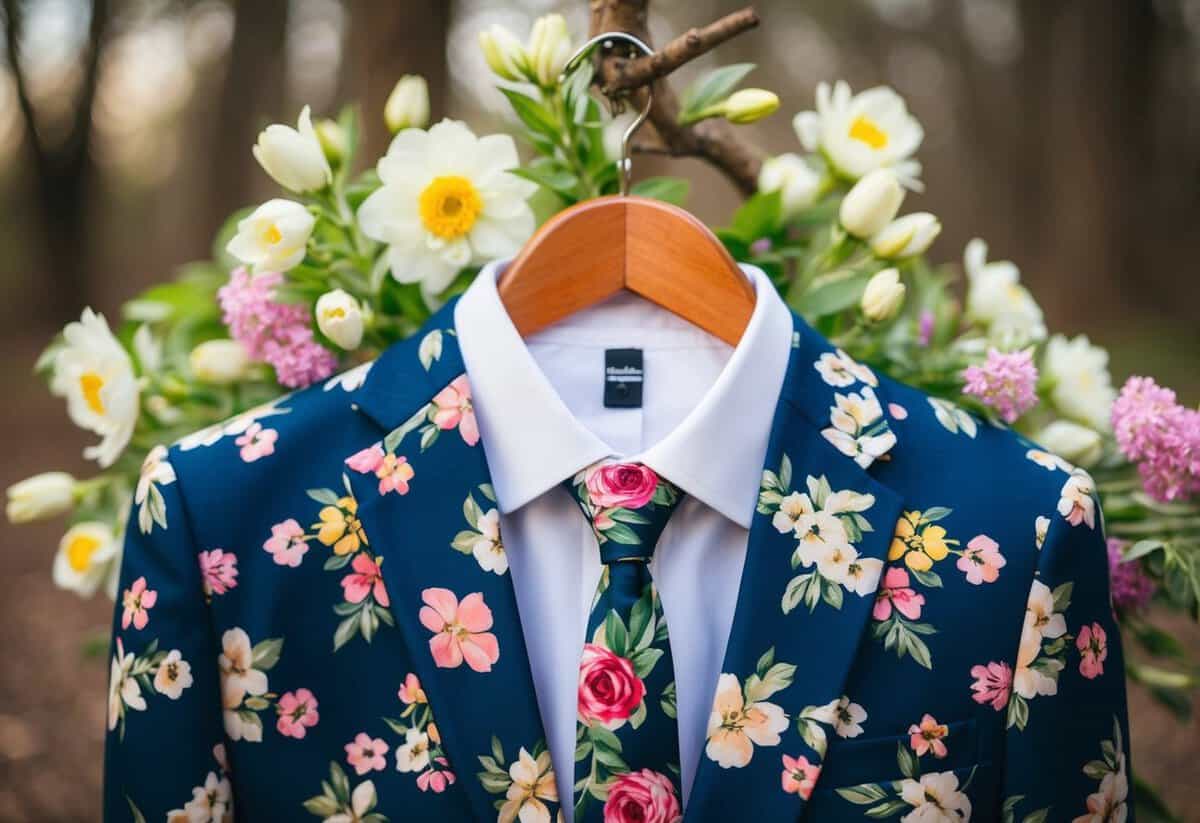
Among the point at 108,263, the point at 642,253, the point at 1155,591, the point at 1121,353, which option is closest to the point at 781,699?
the point at 642,253

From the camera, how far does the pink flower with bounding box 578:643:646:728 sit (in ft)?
2.60

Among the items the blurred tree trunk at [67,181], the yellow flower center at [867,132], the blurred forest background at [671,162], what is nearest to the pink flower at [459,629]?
the yellow flower center at [867,132]

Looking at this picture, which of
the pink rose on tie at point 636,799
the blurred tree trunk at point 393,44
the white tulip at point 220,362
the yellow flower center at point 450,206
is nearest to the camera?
the pink rose on tie at point 636,799

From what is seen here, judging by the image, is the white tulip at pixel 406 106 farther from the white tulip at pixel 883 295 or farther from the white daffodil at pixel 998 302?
the white daffodil at pixel 998 302

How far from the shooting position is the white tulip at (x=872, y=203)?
1.04 m

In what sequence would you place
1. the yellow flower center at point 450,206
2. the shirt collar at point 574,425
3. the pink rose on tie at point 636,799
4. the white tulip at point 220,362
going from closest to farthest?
the pink rose on tie at point 636,799
the shirt collar at point 574,425
the yellow flower center at point 450,206
the white tulip at point 220,362

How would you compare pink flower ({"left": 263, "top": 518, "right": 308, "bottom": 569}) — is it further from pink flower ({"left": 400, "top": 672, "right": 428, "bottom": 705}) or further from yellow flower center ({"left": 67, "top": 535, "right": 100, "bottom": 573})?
yellow flower center ({"left": 67, "top": 535, "right": 100, "bottom": 573})

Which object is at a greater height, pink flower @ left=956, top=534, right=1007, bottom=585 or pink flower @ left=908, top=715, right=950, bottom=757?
pink flower @ left=956, top=534, right=1007, bottom=585

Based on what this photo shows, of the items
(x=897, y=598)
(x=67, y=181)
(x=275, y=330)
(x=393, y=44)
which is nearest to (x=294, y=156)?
(x=275, y=330)

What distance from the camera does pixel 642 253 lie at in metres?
0.95

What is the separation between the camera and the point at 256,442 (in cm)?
90

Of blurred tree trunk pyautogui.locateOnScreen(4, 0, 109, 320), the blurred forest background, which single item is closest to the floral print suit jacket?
the blurred forest background

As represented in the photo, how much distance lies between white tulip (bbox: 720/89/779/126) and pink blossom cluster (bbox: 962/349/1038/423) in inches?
15.0

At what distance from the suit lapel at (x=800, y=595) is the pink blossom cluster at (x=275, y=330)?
1.73 ft
